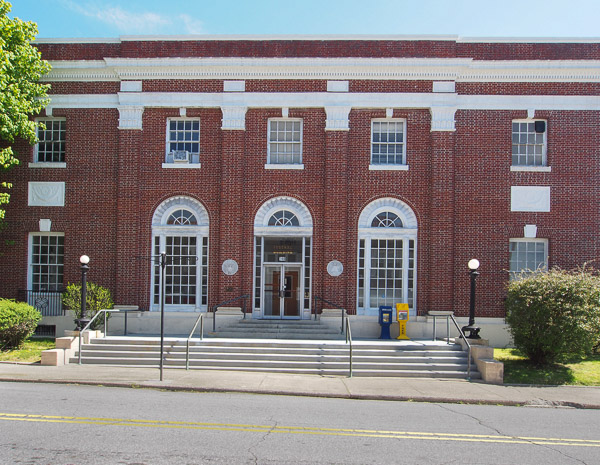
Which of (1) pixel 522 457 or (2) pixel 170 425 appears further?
(2) pixel 170 425

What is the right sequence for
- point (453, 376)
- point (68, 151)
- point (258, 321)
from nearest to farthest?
point (453, 376) → point (258, 321) → point (68, 151)

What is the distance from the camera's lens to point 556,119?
60.1 feet

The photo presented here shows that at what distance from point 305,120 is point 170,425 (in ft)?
41.3

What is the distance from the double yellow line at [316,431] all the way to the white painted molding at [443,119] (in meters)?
12.0

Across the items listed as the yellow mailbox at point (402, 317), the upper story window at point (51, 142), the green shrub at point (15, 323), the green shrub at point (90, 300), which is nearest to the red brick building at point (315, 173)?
the upper story window at point (51, 142)

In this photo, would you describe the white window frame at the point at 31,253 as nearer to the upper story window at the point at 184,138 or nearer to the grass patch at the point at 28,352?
the grass patch at the point at 28,352

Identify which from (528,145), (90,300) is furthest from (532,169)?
(90,300)

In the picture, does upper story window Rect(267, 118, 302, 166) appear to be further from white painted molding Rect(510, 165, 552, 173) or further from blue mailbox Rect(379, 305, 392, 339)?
white painted molding Rect(510, 165, 552, 173)

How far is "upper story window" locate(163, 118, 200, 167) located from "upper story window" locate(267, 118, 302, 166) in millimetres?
2642

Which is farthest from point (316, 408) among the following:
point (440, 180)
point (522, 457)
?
point (440, 180)

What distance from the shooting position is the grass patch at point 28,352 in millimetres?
14766

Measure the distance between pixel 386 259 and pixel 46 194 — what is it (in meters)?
12.3

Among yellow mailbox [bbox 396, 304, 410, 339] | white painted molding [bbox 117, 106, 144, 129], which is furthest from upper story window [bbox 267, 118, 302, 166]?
yellow mailbox [bbox 396, 304, 410, 339]

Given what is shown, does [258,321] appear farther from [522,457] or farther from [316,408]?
[522,457]
